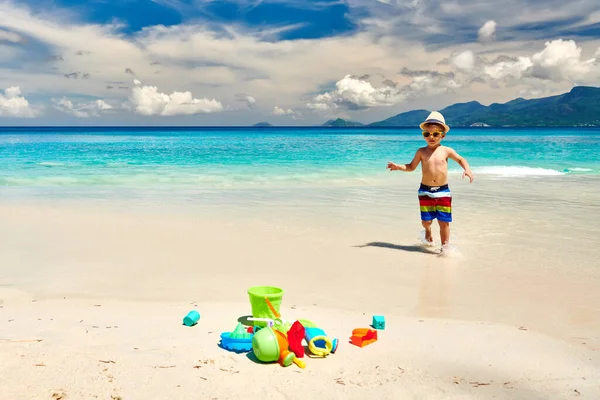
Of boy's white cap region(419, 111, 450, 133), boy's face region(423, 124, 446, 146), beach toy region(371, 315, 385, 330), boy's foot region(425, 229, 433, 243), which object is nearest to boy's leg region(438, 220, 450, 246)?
boy's foot region(425, 229, 433, 243)

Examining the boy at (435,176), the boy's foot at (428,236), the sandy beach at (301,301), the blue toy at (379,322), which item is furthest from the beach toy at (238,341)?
the boy's foot at (428,236)

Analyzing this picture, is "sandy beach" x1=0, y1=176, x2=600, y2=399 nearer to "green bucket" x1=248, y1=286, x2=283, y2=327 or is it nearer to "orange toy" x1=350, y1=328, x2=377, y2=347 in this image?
"orange toy" x1=350, y1=328, x2=377, y2=347

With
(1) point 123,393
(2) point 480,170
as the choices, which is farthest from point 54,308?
(2) point 480,170

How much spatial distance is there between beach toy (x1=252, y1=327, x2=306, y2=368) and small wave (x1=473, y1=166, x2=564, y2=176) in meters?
18.6

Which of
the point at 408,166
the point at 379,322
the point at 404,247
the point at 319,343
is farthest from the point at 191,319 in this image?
the point at 408,166

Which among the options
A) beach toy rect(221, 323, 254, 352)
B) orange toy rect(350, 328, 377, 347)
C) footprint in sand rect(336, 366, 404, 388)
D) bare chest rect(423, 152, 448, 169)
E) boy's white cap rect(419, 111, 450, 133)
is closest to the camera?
footprint in sand rect(336, 366, 404, 388)

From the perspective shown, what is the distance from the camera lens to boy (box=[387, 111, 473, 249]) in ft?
24.5

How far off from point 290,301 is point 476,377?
2.19m

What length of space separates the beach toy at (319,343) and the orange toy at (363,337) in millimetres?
210

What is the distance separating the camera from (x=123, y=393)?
3262 millimetres

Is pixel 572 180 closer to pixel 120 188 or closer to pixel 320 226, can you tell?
pixel 320 226

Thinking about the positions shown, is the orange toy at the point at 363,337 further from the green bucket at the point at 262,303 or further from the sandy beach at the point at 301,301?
the green bucket at the point at 262,303

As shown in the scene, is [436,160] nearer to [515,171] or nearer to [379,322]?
[379,322]

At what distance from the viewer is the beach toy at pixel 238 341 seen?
3918mm
